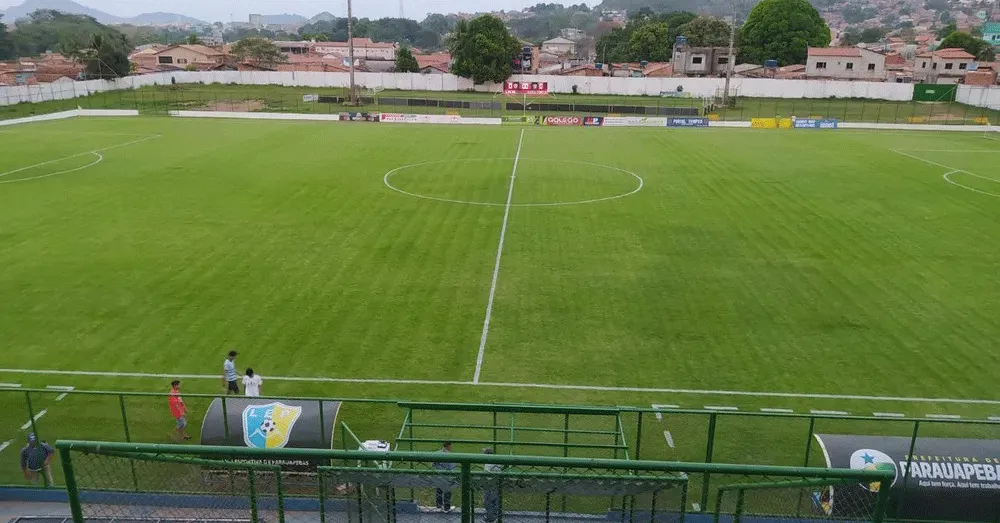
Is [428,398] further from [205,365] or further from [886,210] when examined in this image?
[886,210]

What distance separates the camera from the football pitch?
1709 centimetres

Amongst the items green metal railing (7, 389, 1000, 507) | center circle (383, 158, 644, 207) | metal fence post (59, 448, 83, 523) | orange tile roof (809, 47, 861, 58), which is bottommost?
green metal railing (7, 389, 1000, 507)

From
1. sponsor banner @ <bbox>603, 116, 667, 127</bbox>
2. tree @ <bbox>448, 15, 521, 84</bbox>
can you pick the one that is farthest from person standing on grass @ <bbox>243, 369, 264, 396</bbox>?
tree @ <bbox>448, 15, 521, 84</bbox>

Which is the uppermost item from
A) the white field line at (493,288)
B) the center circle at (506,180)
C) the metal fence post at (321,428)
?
the metal fence post at (321,428)

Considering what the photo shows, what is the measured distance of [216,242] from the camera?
27.6m

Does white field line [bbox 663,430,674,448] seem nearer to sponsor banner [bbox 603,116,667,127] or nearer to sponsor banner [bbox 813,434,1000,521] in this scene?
sponsor banner [bbox 813,434,1000,521]

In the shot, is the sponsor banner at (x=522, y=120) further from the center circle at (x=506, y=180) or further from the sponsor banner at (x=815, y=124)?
the sponsor banner at (x=815, y=124)

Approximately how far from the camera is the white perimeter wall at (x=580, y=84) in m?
98.1

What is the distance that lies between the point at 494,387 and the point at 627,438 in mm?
3733

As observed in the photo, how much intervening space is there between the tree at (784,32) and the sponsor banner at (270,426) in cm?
13163

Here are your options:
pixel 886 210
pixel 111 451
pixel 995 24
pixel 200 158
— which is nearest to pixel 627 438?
pixel 111 451

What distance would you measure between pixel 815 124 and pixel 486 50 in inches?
1982

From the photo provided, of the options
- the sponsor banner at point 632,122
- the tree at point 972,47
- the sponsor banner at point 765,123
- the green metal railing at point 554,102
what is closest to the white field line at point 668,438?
the sponsor banner at point 632,122

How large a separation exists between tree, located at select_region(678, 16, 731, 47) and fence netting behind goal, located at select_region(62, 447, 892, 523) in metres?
136
